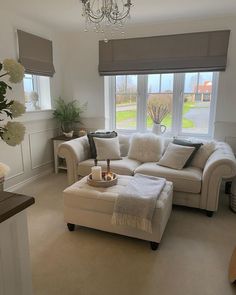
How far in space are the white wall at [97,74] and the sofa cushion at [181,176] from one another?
108 centimetres

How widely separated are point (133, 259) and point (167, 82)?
2.81 meters

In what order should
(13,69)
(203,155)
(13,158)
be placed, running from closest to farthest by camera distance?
(13,69) < (203,155) < (13,158)

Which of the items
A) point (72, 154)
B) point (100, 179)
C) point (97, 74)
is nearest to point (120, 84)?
point (97, 74)

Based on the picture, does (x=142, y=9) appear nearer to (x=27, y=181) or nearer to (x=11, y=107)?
(x=11, y=107)

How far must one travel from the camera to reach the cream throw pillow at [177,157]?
3029 mm

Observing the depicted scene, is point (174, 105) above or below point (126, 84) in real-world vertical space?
below

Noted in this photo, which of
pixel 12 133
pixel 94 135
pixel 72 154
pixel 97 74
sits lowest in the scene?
pixel 72 154

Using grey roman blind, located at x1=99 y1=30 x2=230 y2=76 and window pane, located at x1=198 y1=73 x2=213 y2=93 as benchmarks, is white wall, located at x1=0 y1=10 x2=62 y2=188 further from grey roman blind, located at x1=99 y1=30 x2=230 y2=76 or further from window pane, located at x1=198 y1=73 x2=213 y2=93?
window pane, located at x1=198 y1=73 x2=213 y2=93

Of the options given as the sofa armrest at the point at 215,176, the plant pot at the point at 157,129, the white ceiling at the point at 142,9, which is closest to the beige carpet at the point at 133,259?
the sofa armrest at the point at 215,176

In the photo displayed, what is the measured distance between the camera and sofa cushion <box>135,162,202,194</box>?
275 cm

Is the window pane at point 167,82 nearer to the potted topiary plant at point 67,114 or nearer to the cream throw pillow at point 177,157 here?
the cream throw pillow at point 177,157

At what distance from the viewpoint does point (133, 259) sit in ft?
6.68

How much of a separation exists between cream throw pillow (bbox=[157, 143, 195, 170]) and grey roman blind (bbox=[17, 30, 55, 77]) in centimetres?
236

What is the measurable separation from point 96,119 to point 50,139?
90cm
